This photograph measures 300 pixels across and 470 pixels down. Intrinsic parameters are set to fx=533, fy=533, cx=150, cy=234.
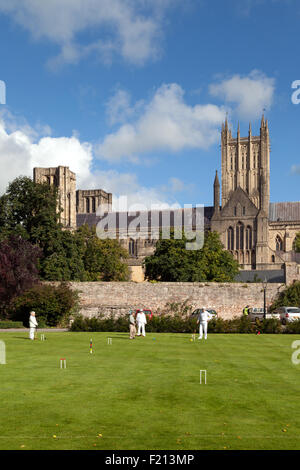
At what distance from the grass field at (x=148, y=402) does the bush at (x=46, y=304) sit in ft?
62.3

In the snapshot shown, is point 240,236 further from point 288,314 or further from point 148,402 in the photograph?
point 148,402

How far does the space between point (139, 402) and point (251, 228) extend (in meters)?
90.4

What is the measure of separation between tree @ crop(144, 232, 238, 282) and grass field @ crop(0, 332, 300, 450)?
120 ft

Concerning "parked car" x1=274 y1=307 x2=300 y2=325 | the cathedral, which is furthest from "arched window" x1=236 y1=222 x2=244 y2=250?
"parked car" x1=274 y1=307 x2=300 y2=325

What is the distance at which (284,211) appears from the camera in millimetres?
109000

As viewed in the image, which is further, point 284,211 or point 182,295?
point 284,211

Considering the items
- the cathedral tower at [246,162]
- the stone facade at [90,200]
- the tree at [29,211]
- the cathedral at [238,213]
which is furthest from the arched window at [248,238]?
the tree at [29,211]

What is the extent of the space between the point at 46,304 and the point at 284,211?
3202 inches

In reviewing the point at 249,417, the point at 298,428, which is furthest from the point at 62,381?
the point at 298,428

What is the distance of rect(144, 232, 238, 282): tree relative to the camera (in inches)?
2121

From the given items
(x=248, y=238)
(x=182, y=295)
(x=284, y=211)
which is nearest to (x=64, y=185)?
(x=248, y=238)

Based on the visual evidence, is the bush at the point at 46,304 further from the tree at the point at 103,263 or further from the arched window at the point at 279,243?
the arched window at the point at 279,243

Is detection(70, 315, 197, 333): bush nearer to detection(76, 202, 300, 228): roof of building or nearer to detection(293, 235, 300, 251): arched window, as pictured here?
Result: detection(293, 235, 300, 251): arched window

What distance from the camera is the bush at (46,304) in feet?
118
